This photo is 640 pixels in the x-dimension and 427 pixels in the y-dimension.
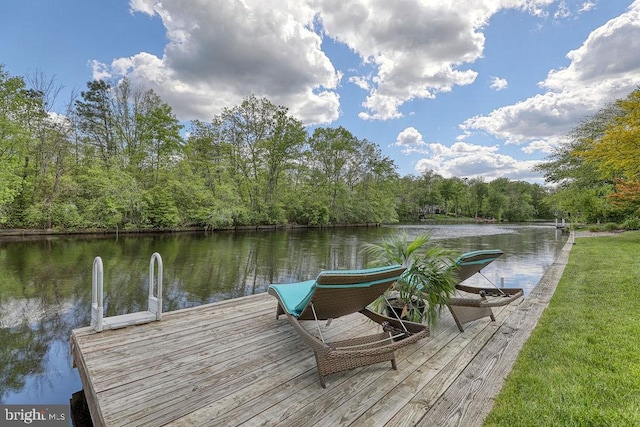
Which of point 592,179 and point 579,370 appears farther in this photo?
point 592,179

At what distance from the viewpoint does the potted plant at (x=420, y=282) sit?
9.44ft

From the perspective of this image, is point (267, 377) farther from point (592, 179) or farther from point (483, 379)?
point (592, 179)

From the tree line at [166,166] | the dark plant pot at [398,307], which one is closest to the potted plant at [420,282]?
the dark plant pot at [398,307]

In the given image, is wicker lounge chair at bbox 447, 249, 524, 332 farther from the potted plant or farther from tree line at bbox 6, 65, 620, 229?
tree line at bbox 6, 65, 620, 229

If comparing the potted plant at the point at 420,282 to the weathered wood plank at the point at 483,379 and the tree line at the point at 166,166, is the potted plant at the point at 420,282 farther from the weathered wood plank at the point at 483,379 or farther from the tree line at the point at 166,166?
the tree line at the point at 166,166

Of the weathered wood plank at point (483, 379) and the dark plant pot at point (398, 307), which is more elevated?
the dark plant pot at point (398, 307)

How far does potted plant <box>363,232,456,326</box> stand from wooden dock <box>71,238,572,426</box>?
1.07 ft

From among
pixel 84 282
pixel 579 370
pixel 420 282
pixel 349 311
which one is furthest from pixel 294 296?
pixel 84 282

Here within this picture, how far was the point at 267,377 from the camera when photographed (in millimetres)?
2143

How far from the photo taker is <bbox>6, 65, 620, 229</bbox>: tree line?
52.0 ft

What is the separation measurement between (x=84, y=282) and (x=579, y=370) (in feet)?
29.3

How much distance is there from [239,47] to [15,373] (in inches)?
538

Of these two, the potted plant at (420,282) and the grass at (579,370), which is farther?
the potted plant at (420,282)

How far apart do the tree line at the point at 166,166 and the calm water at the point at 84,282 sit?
466cm
